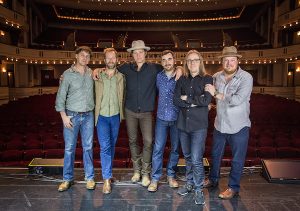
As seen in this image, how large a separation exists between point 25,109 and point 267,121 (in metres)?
9.55

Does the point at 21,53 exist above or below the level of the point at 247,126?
above

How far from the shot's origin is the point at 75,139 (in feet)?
11.8

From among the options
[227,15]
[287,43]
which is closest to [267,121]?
[287,43]

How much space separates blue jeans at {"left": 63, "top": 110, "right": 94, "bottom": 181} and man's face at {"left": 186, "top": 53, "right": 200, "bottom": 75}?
4.29ft

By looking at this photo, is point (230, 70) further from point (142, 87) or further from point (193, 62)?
point (142, 87)

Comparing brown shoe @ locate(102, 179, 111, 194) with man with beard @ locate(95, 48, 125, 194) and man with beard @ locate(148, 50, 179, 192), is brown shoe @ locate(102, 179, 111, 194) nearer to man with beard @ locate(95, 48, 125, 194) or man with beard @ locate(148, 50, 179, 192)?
man with beard @ locate(95, 48, 125, 194)

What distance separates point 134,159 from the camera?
3.80 meters

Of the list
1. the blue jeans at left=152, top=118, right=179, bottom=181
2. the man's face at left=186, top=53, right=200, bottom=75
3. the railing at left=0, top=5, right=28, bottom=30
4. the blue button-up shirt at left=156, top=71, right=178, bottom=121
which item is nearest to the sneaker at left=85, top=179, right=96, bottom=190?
the blue jeans at left=152, top=118, right=179, bottom=181

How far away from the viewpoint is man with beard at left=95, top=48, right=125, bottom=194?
3490mm

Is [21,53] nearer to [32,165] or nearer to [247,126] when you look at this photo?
[32,165]

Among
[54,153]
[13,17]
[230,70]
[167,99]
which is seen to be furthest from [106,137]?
[13,17]

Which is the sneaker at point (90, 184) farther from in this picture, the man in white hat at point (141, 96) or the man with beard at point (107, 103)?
the man in white hat at point (141, 96)

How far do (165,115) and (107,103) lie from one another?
2.27 feet

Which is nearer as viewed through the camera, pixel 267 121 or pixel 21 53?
pixel 267 121
